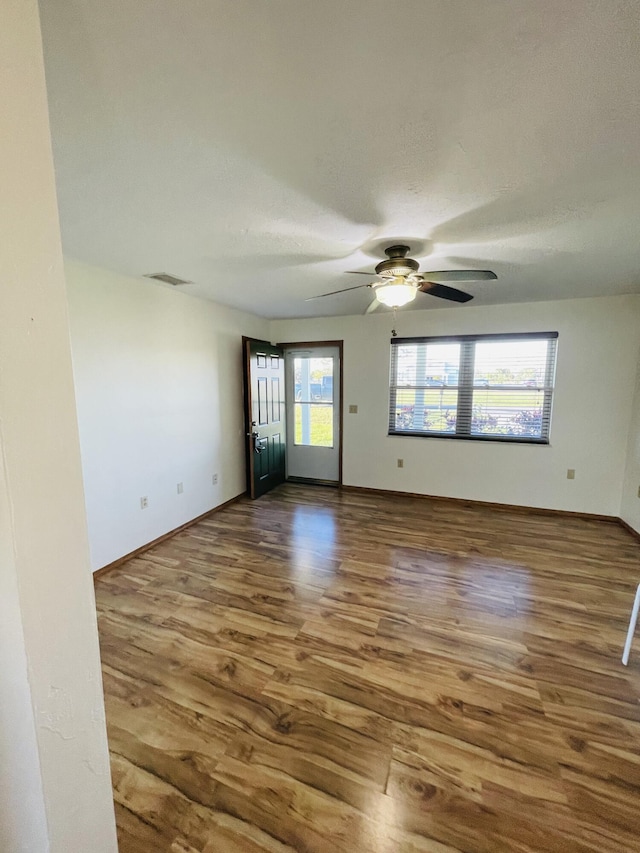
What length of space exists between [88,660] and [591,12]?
5.87ft

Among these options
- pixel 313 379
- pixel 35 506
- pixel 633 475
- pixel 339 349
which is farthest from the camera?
pixel 313 379

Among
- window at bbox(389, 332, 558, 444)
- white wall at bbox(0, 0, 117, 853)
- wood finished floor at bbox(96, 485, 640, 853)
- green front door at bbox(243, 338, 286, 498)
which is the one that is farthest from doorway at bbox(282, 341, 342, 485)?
white wall at bbox(0, 0, 117, 853)

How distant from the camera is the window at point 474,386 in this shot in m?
3.85

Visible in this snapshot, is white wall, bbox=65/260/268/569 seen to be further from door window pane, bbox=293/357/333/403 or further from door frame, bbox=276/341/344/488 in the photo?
door window pane, bbox=293/357/333/403

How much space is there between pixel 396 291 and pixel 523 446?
2713 millimetres

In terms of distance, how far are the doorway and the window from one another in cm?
82

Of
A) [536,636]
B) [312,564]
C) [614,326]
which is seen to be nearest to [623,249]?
[614,326]

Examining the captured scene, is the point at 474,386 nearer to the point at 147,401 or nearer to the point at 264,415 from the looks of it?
the point at 264,415

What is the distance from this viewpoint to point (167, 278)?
2.89 m

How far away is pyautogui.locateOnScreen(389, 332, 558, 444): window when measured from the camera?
385cm

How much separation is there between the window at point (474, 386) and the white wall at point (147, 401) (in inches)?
81.5

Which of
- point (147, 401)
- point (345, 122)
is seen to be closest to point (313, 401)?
point (147, 401)

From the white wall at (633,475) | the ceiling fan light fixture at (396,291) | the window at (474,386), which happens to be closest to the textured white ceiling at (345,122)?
the ceiling fan light fixture at (396,291)

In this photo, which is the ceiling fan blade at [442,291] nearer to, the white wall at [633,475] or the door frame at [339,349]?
the door frame at [339,349]
